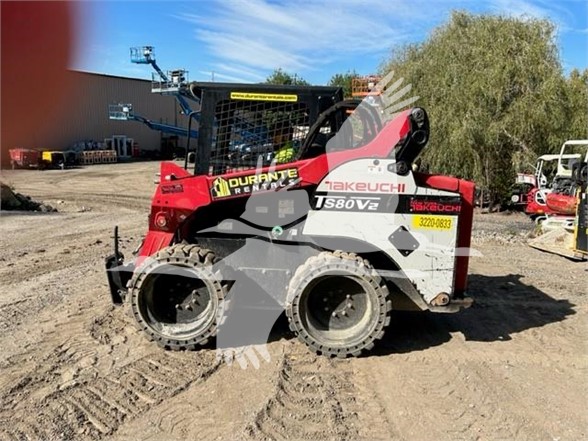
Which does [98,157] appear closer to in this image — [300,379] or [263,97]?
[263,97]

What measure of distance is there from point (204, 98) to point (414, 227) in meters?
2.19

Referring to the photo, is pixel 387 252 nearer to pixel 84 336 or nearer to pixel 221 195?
pixel 221 195

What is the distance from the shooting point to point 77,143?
3388 centimetres

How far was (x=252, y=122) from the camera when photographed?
480cm

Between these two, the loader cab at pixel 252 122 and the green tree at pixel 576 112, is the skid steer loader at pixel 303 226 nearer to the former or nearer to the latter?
the loader cab at pixel 252 122

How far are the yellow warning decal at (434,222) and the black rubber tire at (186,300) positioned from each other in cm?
178

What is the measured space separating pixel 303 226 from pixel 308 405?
165 cm

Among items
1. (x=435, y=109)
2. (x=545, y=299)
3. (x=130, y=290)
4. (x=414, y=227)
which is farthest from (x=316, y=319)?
(x=435, y=109)

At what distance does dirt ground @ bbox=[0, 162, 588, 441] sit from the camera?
3.41m

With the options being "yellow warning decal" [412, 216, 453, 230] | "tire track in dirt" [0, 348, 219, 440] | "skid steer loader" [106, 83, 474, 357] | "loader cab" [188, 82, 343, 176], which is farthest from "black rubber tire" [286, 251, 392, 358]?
"loader cab" [188, 82, 343, 176]

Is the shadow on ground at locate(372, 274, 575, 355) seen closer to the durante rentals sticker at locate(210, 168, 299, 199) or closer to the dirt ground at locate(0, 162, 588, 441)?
the dirt ground at locate(0, 162, 588, 441)

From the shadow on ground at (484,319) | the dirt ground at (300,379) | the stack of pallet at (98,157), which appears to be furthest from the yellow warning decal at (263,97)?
the stack of pallet at (98,157)

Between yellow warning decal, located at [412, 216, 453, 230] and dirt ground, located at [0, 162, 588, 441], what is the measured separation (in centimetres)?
112

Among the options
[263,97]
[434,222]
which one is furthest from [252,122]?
[434,222]
